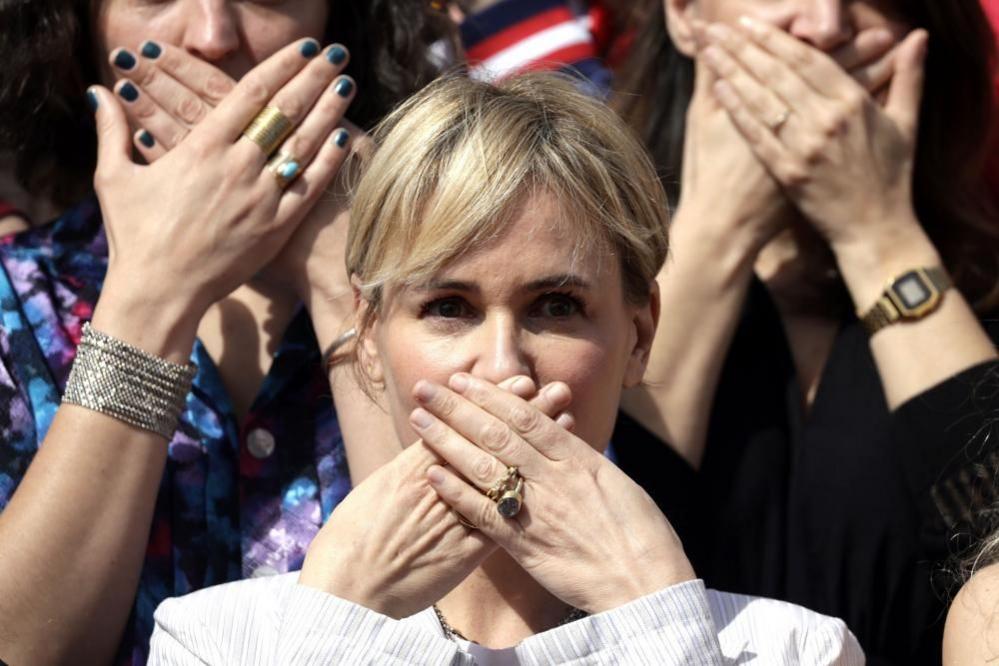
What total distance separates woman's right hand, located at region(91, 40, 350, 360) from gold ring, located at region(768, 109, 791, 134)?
0.99m

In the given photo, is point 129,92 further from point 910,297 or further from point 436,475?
point 910,297

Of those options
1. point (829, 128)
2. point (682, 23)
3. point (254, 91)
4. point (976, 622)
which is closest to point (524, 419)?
point (976, 622)

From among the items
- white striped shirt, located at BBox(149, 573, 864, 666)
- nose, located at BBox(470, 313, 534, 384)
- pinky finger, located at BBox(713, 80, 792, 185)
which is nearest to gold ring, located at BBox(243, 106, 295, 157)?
nose, located at BBox(470, 313, 534, 384)

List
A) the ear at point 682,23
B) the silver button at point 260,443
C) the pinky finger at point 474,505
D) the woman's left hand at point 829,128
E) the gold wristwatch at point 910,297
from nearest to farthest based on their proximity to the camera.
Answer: the pinky finger at point 474,505 → the silver button at point 260,443 → the gold wristwatch at point 910,297 → the woman's left hand at point 829,128 → the ear at point 682,23

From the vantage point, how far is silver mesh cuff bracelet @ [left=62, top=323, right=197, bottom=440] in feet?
8.86

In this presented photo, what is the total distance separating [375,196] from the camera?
2.53 m

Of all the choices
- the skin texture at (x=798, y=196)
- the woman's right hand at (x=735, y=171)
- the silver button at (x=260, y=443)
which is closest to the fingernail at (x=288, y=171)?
the silver button at (x=260, y=443)

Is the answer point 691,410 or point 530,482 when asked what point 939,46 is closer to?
point 691,410

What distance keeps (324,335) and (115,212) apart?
432 millimetres

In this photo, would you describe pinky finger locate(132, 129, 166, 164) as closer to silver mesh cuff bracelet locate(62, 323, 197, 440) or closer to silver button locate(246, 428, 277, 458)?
silver mesh cuff bracelet locate(62, 323, 197, 440)

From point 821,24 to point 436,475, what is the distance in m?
1.62

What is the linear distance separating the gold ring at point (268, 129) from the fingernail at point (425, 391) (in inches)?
32.8

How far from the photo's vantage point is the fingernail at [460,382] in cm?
235

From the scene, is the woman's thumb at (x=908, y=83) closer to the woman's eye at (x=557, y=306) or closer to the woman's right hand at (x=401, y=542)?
the woman's eye at (x=557, y=306)
